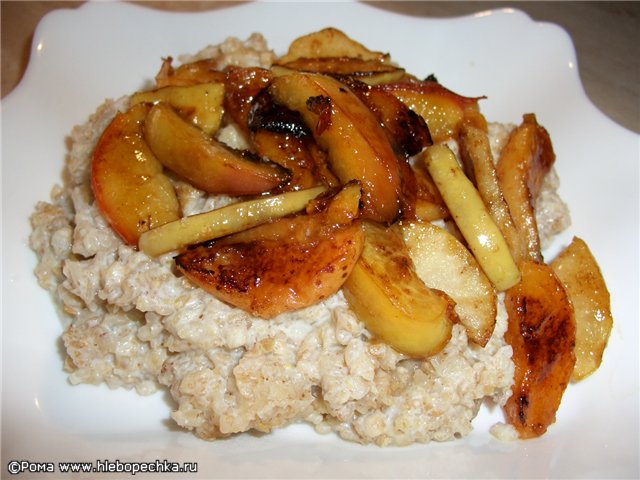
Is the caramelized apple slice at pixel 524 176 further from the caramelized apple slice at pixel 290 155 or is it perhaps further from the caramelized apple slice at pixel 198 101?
the caramelized apple slice at pixel 198 101

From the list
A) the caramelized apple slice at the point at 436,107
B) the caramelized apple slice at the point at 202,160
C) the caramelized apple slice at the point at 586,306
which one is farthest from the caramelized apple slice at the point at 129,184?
the caramelized apple slice at the point at 586,306

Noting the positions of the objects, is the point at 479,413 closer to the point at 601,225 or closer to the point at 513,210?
the point at 513,210

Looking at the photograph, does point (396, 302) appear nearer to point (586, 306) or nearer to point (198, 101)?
point (586, 306)

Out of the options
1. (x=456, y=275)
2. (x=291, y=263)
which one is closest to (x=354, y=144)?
(x=291, y=263)

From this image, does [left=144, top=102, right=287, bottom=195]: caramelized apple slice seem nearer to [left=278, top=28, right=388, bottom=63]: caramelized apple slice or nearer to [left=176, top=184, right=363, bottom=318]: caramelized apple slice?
[left=176, top=184, right=363, bottom=318]: caramelized apple slice

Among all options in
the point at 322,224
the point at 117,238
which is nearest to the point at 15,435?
the point at 117,238
